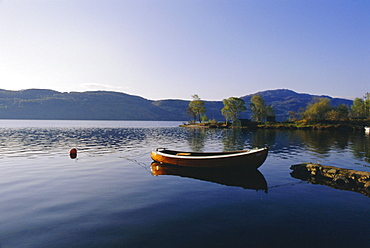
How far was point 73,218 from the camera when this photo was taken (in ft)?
42.1

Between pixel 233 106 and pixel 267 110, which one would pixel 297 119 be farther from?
pixel 233 106

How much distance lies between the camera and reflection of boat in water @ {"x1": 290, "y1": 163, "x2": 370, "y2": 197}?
18812mm

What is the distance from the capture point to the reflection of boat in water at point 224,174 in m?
20.2

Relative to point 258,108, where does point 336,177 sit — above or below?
below

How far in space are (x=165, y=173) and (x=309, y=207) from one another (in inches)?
554

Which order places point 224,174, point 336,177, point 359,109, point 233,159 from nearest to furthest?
point 336,177, point 233,159, point 224,174, point 359,109

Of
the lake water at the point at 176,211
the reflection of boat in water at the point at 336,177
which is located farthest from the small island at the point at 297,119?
the lake water at the point at 176,211

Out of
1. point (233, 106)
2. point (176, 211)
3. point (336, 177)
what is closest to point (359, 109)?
point (233, 106)

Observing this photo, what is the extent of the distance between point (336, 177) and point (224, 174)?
994cm

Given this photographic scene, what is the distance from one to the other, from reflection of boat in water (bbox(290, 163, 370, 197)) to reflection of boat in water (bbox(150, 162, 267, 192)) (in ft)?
13.7

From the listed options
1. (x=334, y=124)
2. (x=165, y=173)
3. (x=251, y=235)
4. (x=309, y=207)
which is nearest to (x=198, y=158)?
(x=165, y=173)

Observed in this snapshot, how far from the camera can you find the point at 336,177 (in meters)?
20.4

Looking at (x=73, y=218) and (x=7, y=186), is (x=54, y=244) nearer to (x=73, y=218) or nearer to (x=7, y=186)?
(x=73, y=218)

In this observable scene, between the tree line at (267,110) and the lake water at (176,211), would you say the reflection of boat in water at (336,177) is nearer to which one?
the lake water at (176,211)
